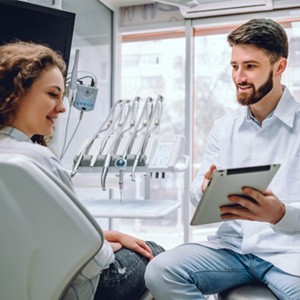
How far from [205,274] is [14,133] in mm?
794

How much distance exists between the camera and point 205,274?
4.58ft

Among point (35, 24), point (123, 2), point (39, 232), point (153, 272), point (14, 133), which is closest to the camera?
point (39, 232)

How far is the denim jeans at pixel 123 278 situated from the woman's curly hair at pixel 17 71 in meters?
0.53

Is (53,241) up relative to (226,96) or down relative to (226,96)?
down

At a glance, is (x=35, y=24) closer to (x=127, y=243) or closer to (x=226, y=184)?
(x=127, y=243)

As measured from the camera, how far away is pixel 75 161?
202 cm

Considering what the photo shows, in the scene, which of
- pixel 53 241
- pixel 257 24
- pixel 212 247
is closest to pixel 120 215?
pixel 212 247

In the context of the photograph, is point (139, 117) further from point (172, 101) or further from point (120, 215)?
point (172, 101)

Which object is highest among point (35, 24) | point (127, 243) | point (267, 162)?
point (35, 24)

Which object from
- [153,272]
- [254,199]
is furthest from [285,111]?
[153,272]

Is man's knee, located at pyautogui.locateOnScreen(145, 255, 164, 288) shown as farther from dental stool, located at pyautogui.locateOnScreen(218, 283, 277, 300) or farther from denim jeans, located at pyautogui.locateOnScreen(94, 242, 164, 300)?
dental stool, located at pyautogui.locateOnScreen(218, 283, 277, 300)

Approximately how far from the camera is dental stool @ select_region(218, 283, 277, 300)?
1270mm

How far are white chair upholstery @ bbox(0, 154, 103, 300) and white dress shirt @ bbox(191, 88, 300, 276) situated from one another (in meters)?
0.79

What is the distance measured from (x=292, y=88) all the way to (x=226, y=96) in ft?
1.59
